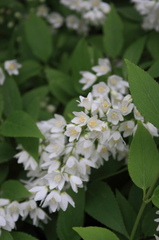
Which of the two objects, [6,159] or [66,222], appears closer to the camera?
[66,222]

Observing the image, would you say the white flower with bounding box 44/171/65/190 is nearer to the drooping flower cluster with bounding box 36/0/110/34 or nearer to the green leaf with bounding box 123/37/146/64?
the green leaf with bounding box 123/37/146/64

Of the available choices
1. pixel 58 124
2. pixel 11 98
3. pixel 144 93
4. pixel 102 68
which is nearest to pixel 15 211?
pixel 58 124

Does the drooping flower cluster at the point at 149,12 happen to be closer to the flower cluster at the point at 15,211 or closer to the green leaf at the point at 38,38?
the green leaf at the point at 38,38

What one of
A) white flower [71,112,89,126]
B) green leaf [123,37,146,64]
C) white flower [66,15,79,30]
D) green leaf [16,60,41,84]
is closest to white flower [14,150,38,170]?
white flower [71,112,89,126]

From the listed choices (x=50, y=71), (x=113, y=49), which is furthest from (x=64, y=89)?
(x=113, y=49)

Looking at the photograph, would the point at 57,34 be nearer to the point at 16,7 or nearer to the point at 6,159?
the point at 16,7

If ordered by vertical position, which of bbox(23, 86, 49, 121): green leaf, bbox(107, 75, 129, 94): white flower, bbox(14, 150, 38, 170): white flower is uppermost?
bbox(107, 75, 129, 94): white flower
